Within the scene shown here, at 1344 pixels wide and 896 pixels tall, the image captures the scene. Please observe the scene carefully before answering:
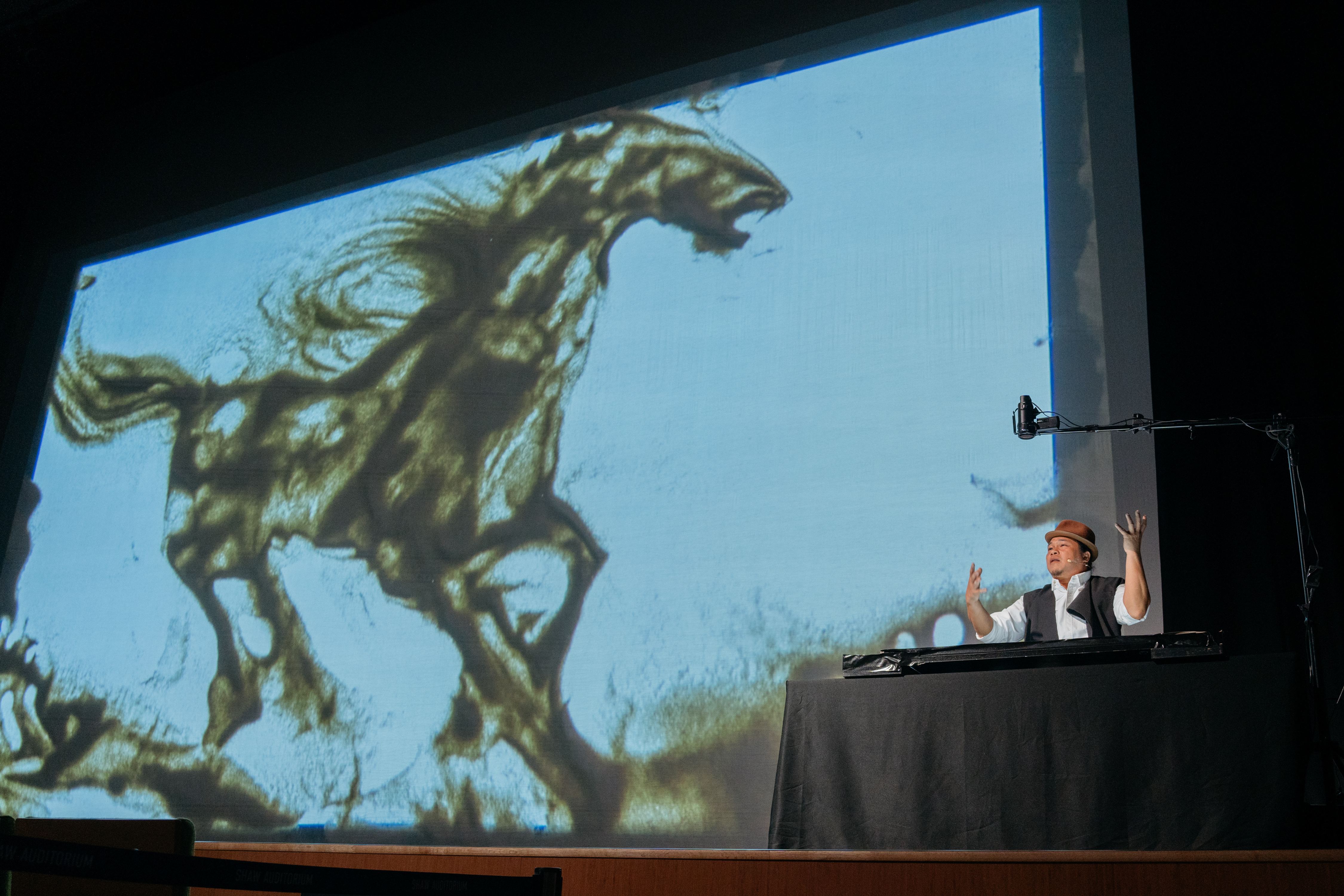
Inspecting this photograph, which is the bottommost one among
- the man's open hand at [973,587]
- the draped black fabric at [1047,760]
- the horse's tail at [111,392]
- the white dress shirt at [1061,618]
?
the draped black fabric at [1047,760]

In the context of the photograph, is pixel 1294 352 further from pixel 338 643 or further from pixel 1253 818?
pixel 338 643

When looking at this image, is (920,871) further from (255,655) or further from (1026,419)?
(255,655)

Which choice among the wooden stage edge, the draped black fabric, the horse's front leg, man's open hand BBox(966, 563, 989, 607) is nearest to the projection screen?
the horse's front leg

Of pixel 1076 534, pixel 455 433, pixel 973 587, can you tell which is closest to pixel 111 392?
pixel 455 433

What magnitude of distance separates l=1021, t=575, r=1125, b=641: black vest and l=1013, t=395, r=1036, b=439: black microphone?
1.34ft

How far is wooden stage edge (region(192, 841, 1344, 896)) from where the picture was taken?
1.72 m

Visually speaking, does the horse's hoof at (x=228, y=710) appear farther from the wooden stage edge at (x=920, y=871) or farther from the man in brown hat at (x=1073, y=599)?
the man in brown hat at (x=1073, y=599)

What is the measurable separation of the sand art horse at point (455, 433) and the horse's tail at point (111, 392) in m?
0.02

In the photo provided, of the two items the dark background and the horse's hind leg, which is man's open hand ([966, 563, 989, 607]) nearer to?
the dark background

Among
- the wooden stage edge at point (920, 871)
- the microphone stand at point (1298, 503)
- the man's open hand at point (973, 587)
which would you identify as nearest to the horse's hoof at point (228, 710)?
the wooden stage edge at point (920, 871)

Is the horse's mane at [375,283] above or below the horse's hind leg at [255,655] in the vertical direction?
above

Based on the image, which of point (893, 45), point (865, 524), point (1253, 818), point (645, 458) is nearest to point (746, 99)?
point (893, 45)

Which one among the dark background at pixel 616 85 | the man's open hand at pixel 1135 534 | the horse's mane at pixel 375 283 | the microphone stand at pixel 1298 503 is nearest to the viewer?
the microphone stand at pixel 1298 503

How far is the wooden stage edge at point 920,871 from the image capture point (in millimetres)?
1724
